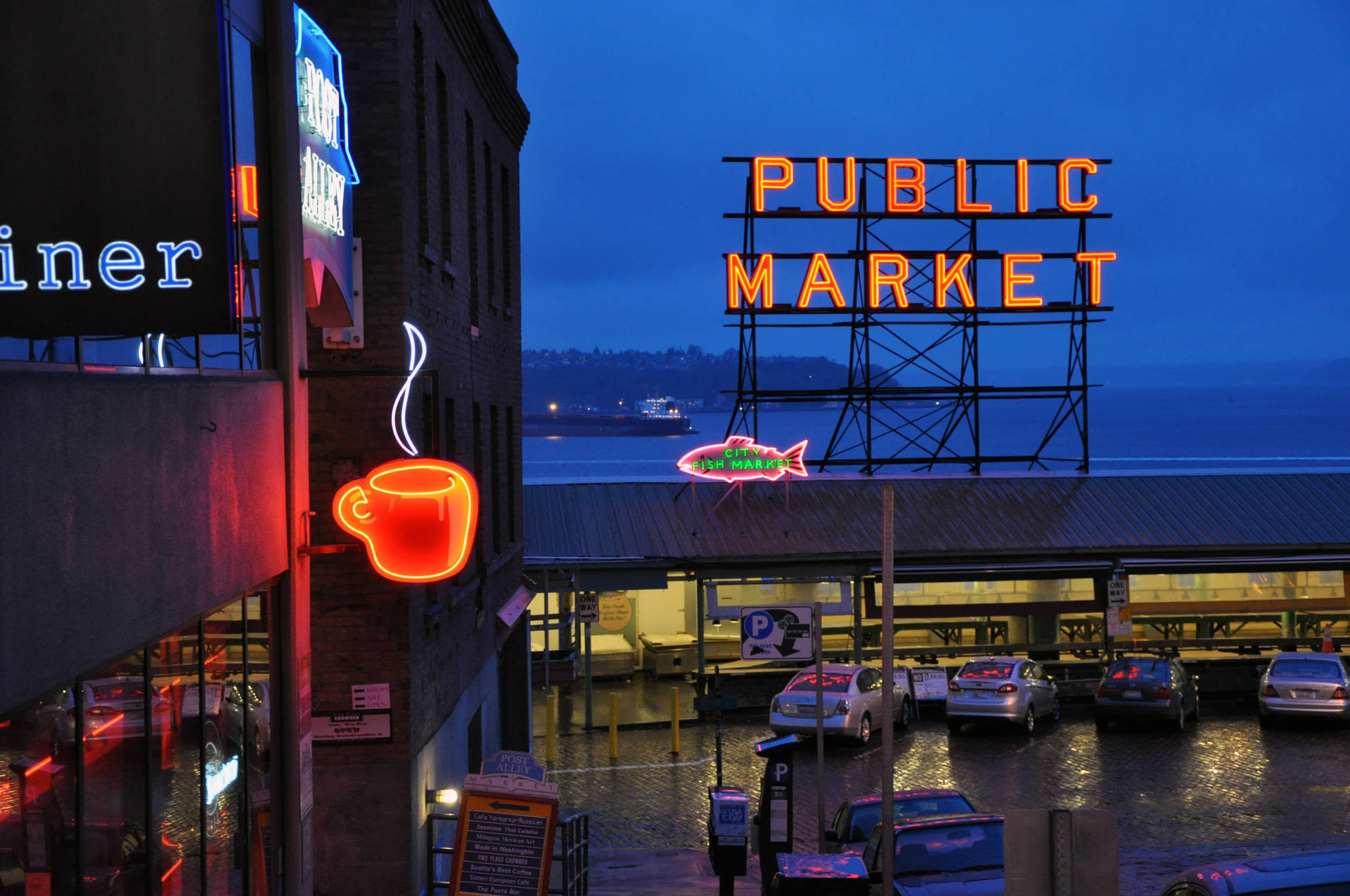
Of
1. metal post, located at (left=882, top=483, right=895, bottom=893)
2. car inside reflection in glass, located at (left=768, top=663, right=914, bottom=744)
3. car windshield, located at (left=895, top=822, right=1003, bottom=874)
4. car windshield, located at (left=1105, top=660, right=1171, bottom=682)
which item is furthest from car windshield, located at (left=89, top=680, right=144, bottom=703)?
car windshield, located at (left=1105, top=660, right=1171, bottom=682)

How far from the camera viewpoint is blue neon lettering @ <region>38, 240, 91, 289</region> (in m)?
5.77

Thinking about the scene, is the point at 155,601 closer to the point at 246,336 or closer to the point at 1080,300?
the point at 246,336

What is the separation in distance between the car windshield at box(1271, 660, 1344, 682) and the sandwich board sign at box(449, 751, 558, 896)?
17897 mm

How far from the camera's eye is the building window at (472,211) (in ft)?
54.2

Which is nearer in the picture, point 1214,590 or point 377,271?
point 377,271

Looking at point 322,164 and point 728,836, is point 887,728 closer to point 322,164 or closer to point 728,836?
point 728,836

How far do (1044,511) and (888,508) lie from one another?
815 inches

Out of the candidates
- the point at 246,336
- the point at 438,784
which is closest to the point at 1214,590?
the point at 438,784

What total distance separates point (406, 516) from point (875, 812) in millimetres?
6909

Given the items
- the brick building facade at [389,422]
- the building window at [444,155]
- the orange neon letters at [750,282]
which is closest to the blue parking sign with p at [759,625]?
the brick building facade at [389,422]

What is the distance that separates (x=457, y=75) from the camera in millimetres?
15500

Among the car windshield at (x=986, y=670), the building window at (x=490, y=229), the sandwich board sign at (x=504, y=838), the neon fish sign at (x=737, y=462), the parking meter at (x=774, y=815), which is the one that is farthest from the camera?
the neon fish sign at (x=737, y=462)

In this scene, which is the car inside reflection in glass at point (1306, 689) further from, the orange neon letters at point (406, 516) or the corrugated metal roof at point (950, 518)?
the orange neon letters at point (406, 516)

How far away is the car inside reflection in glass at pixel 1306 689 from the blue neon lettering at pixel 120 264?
886 inches
